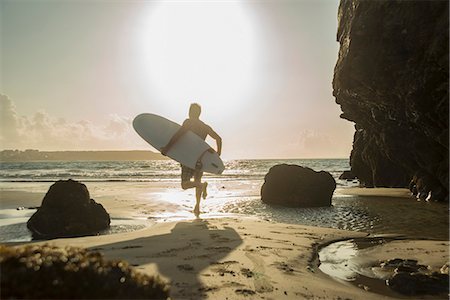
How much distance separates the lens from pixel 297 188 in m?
13.4

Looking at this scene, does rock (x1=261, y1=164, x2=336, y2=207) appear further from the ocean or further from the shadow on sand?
the ocean

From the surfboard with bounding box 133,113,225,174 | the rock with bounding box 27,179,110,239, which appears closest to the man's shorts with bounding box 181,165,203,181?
the surfboard with bounding box 133,113,225,174

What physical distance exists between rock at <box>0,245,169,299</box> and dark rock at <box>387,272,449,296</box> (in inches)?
115

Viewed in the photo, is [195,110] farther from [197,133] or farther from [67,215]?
[67,215]

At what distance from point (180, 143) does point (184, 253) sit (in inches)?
207

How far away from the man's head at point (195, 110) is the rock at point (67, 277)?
7341 millimetres

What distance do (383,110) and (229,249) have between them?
11.7 meters

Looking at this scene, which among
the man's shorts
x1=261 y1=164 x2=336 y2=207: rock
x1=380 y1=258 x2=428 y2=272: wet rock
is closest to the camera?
x1=380 y1=258 x2=428 y2=272: wet rock

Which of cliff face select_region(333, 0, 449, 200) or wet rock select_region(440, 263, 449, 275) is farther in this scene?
cliff face select_region(333, 0, 449, 200)

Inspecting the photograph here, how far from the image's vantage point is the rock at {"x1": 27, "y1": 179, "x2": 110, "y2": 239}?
7332 mm

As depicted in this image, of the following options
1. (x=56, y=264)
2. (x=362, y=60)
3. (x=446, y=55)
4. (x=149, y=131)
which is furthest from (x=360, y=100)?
(x=56, y=264)

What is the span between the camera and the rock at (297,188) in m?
13.2

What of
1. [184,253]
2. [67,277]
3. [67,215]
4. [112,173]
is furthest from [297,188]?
[112,173]

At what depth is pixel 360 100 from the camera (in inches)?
585
